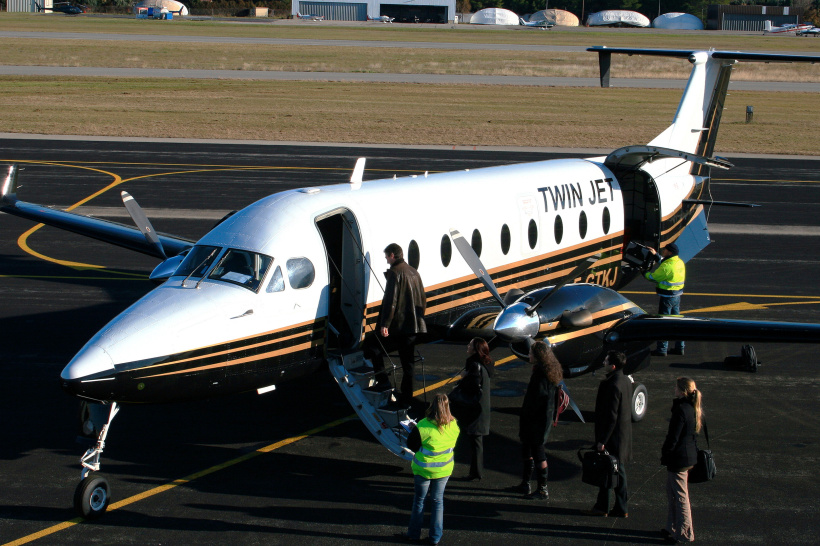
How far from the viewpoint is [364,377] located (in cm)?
1299

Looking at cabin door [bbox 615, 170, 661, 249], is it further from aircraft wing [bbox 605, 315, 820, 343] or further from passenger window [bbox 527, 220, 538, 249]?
aircraft wing [bbox 605, 315, 820, 343]

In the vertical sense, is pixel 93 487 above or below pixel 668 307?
below

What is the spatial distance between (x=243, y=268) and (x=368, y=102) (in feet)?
158

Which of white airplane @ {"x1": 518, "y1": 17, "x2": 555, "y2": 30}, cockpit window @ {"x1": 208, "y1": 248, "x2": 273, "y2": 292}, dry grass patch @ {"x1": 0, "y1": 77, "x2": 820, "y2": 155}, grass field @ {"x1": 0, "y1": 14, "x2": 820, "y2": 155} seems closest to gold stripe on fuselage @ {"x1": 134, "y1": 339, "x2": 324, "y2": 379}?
cockpit window @ {"x1": 208, "y1": 248, "x2": 273, "y2": 292}

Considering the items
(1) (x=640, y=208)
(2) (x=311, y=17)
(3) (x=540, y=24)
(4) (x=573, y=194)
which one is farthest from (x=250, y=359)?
(2) (x=311, y=17)

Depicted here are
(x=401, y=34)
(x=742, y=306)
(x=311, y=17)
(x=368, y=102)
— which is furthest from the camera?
(x=311, y=17)

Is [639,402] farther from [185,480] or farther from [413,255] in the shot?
Answer: [185,480]

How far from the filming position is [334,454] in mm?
12852

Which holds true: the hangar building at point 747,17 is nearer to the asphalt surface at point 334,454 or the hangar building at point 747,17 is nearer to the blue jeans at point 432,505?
the asphalt surface at point 334,454

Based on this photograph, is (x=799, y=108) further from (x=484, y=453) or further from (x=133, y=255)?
(x=484, y=453)

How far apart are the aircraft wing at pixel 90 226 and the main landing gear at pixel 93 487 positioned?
8712mm

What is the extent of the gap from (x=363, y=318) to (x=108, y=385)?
4.14 meters

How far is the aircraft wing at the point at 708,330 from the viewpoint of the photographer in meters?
12.2

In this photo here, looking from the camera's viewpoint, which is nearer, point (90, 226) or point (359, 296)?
point (359, 296)
